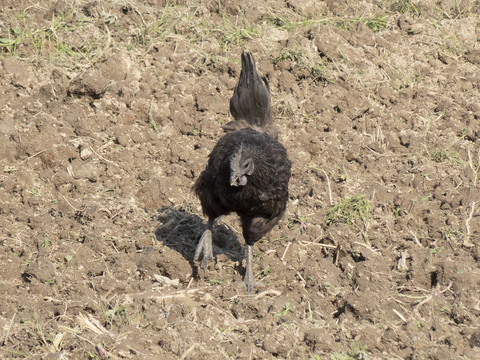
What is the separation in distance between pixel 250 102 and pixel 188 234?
1.39m

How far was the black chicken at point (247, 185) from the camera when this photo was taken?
4.74 metres

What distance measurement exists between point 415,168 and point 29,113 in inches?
160

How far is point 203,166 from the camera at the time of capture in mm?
6293

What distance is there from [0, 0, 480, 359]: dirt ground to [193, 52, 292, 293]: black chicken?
415 millimetres

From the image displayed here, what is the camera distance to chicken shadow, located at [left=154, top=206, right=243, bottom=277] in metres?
5.64

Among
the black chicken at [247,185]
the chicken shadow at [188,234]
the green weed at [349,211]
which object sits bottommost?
the chicken shadow at [188,234]

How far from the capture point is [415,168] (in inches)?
263

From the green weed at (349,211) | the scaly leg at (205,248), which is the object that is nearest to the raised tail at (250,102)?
the green weed at (349,211)

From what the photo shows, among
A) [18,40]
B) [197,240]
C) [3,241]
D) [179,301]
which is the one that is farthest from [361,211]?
[18,40]

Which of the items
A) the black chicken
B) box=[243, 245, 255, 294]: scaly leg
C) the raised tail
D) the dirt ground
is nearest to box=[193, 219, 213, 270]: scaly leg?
the black chicken

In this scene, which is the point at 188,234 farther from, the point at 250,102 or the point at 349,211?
the point at 349,211

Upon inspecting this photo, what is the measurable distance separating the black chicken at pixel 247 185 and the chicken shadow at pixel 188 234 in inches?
11.9

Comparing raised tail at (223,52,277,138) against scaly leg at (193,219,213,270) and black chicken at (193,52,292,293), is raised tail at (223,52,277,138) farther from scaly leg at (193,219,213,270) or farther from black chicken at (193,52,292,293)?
scaly leg at (193,219,213,270)

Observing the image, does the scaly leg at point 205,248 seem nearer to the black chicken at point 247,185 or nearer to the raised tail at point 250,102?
the black chicken at point 247,185
